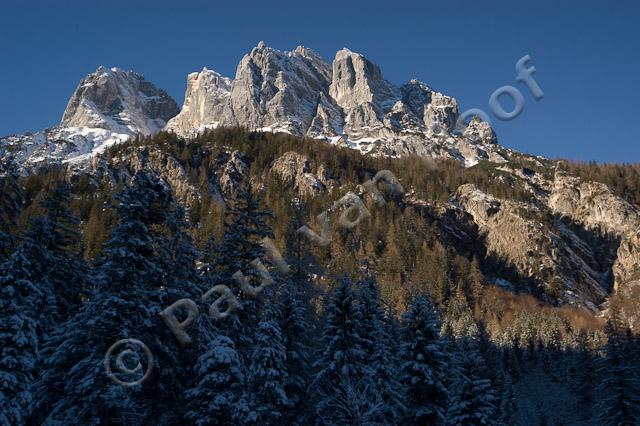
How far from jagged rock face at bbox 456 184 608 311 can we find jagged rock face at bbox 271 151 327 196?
48.0 metres

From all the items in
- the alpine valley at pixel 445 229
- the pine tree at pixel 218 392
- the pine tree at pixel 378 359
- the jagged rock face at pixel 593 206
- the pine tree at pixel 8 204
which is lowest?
the pine tree at pixel 218 392

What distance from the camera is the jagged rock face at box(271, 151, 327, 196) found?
162000mm

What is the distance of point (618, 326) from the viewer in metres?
47.7

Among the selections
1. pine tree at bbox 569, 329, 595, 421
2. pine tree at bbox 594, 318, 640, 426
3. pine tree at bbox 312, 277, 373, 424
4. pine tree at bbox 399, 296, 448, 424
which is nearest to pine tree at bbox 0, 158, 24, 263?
pine tree at bbox 312, 277, 373, 424

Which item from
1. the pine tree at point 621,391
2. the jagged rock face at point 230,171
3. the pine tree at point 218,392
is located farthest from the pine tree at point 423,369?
the jagged rock face at point 230,171

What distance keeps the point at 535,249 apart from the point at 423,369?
424ft

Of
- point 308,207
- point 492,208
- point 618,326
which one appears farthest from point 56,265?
point 492,208

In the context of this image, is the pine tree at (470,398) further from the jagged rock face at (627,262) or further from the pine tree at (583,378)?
the jagged rock face at (627,262)

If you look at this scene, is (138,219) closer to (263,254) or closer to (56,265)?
(263,254)

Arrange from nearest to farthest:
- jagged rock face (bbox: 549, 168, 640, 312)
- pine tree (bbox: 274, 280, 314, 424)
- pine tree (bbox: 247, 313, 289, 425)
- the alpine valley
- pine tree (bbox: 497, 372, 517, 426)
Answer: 1. pine tree (bbox: 247, 313, 289, 425)
2. pine tree (bbox: 274, 280, 314, 424)
3. pine tree (bbox: 497, 372, 517, 426)
4. the alpine valley
5. jagged rock face (bbox: 549, 168, 640, 312)

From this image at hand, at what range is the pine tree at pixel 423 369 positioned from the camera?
27672 millimetres

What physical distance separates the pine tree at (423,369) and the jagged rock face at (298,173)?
129567 millimetres

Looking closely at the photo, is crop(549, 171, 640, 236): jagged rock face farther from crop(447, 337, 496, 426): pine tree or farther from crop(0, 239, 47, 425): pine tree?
crop(0, 239, 47, 425): pine tree

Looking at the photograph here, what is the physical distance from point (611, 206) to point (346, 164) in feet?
304
